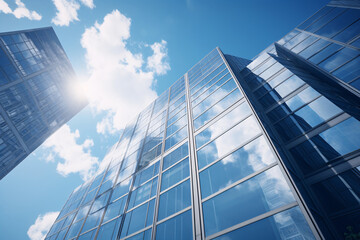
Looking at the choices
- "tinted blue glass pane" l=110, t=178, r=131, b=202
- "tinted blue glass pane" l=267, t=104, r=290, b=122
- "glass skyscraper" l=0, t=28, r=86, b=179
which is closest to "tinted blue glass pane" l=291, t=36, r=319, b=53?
"tinted blue glass pane" l=267, t=104, r=290, b=122

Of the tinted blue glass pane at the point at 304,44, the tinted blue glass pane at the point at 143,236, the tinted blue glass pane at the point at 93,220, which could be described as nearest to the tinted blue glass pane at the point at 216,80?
the tinted blue glass pane at the point at 304,44

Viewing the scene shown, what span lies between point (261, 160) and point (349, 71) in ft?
31.2

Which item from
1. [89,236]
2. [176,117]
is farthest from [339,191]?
[89,236]

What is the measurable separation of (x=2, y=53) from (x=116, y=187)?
96.3 feet

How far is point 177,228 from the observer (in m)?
8.80

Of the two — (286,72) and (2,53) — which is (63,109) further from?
(286,72)

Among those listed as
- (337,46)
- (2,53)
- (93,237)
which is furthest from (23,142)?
(337,46)

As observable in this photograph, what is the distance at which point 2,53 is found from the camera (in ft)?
87.8

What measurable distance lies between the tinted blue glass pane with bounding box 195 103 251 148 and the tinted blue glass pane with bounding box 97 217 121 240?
869cm

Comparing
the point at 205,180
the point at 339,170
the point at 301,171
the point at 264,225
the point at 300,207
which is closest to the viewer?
the point at 300,207

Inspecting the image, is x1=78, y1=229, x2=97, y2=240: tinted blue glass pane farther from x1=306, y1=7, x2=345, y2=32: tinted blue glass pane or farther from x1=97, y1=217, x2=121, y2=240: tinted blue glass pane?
x1=306, y1=7, x2=345, y2=32: tinted blue glass pane

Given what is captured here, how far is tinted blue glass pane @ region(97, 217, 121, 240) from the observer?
12399 mm

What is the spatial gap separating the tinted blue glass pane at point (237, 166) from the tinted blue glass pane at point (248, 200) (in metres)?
0.49

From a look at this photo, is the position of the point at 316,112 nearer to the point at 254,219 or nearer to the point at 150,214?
the point at 254,219
